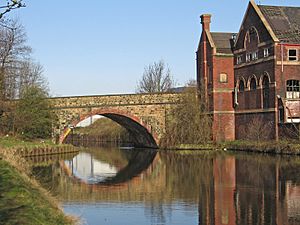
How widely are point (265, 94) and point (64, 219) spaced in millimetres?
31907

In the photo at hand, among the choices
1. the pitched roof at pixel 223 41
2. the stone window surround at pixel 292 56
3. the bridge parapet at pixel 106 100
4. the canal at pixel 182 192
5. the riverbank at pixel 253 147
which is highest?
the pitched roof at pixel 223 41

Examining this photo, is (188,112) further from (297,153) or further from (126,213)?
(126,213)

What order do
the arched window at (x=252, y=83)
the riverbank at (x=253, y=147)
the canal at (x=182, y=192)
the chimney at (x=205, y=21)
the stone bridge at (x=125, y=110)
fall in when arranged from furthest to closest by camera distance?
the chimney at (x=205, y=21) → the stone bridge at (x=125, y=110) → the arched window at (x=252, y=83) → the riverbank at (x=253, y=147) → the canal at (x=182, y=192)

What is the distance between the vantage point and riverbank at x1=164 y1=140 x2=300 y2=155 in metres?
34.8

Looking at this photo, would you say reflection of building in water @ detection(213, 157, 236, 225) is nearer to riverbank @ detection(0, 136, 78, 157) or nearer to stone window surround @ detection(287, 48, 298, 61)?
stone window surround @ detection(287, 48, 298, 61)

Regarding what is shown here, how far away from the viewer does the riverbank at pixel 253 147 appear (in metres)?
34.8

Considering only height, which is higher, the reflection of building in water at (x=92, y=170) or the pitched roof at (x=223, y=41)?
the pitched roof at (x=223, y=41)

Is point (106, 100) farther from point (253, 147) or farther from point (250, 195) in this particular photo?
point (250, 195)

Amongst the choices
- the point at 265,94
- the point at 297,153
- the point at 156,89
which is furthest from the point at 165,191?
the point at 156,89

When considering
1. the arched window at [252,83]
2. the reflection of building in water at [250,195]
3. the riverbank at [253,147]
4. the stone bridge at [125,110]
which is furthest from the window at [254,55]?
the reflection of building in water at [250,195]

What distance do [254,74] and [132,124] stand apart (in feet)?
42.2

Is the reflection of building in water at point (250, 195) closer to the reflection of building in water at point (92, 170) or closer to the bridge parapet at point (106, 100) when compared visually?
the reflection of building in water at point (92, 170)

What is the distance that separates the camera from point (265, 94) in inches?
1622

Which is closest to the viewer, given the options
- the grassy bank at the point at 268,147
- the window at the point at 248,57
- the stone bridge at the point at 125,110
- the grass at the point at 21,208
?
the grass at the point at 21,208
